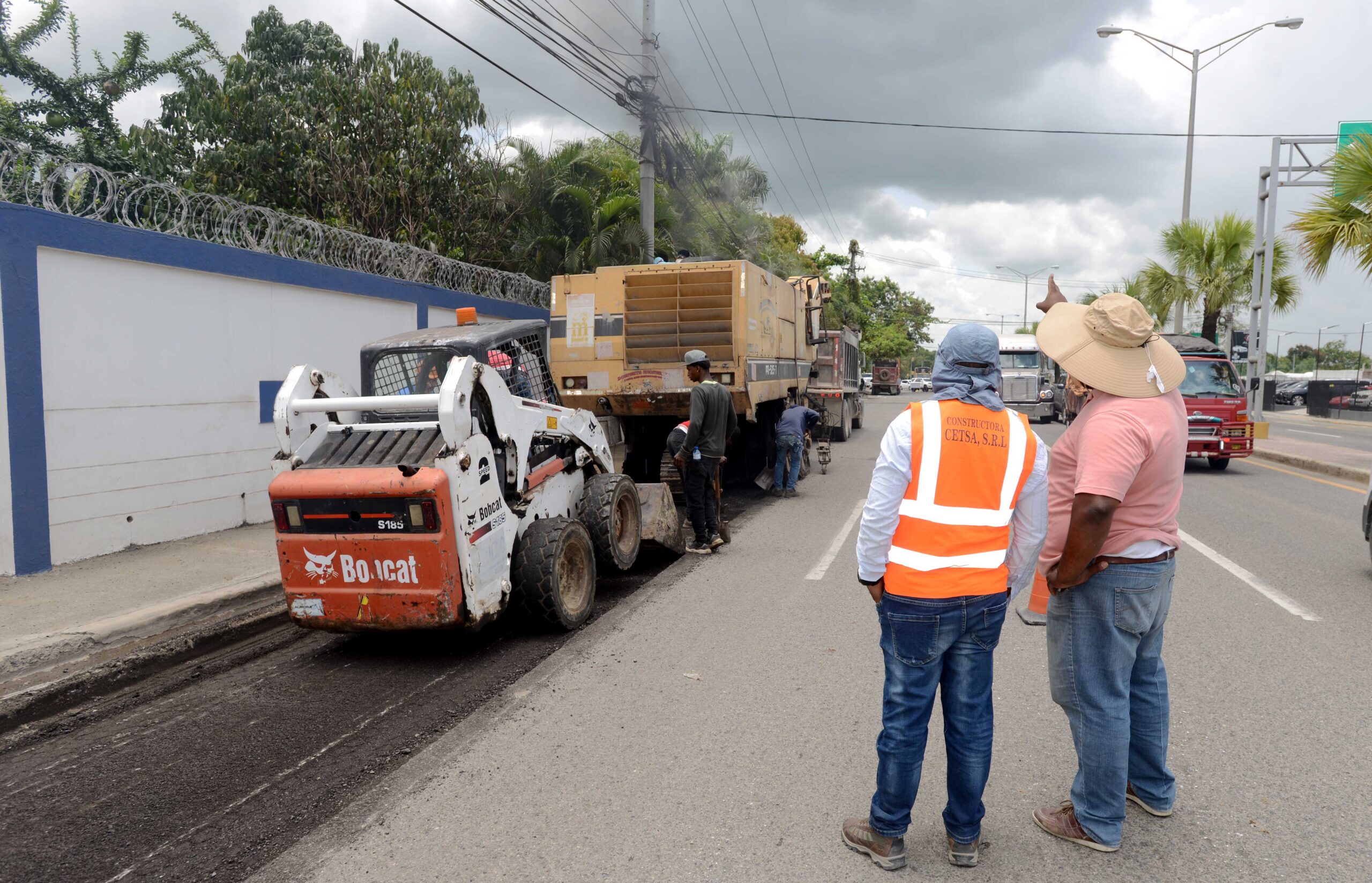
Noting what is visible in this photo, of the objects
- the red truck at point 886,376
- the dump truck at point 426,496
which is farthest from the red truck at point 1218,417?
the red truck at point 886,376

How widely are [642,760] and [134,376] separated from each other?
639cm

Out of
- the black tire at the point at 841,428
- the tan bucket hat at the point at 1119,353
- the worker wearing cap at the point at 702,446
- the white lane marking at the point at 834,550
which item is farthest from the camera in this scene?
the black tire at the point at 841,428

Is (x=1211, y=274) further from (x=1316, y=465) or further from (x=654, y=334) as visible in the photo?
(x=654, y=334)

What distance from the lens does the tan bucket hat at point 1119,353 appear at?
121 inches

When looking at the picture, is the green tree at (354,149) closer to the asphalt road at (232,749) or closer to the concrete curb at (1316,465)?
the asphalt road at (232,749)

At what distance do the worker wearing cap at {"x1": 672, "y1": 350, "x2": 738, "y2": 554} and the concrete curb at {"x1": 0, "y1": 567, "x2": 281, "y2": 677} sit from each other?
12.0 feet

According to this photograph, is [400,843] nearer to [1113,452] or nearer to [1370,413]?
[1113,452]

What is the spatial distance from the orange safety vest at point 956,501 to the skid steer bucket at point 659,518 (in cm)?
488

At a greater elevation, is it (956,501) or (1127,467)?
(1127,467)

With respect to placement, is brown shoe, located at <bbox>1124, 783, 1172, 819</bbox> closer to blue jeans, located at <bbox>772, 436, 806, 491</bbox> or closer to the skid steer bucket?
the skid steer bucket

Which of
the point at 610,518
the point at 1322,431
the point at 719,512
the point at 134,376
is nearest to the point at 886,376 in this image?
the point at 1322,431

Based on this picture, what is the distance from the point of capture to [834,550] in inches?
337

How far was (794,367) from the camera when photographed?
46.3 feet

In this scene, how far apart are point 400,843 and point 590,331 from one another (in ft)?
26.1
